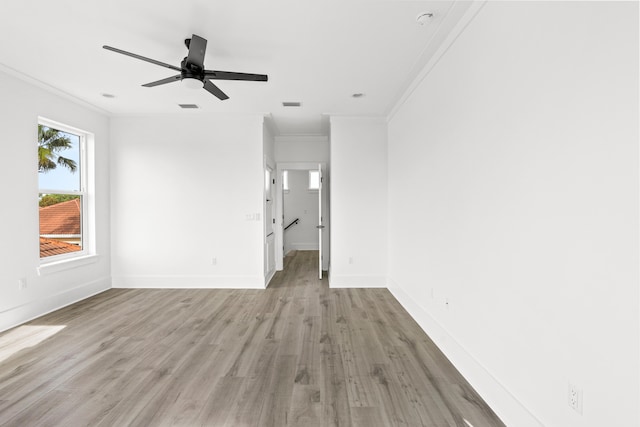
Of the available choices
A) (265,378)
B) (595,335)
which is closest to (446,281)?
(595,335)

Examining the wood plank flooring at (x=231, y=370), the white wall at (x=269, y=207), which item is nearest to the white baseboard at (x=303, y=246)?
the white wall at (x=269, y=207)

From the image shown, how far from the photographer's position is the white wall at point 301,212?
9.43m

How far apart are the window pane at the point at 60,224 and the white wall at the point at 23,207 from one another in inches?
9.9

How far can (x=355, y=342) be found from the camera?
2.94 m

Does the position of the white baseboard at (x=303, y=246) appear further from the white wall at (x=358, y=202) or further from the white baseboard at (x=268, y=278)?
the white wall at (x=358, y=202)

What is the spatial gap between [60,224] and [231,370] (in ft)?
11.7

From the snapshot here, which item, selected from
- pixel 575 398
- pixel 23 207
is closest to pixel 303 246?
pixel 23 207

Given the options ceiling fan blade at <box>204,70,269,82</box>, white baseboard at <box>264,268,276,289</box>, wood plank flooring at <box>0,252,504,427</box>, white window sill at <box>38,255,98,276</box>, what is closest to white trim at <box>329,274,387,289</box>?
wood plank flooring at <box>0,252,504,427</box>

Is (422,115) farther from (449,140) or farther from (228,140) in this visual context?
(228,140)

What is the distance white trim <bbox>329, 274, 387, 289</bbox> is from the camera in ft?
16.3

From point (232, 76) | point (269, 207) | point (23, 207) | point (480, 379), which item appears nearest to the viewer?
point (480, 379)

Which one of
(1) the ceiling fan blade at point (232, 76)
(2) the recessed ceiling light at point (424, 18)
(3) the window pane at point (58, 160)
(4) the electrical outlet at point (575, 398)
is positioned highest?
(2) the recessed ceiling light at point (424, 18)

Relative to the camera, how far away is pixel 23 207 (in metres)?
3.52

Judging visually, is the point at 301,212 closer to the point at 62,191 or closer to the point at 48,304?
the point at 62,191
